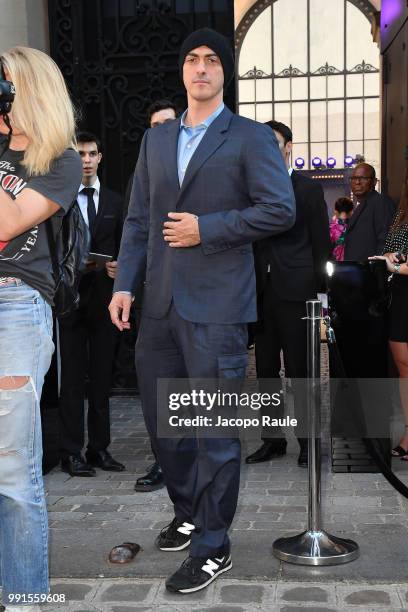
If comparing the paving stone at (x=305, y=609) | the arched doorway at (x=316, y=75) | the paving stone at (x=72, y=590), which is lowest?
the paving stone at (x=72, y=590)

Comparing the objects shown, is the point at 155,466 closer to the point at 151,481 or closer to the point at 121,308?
the point at 151,481

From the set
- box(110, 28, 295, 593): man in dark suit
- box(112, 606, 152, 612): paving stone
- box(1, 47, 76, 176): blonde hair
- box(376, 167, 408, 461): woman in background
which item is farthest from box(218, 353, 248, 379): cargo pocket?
box(376, 167, 408, 461): woman in background

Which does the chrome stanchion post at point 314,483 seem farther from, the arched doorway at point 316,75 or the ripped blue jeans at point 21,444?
the arched doorway at point 316,75

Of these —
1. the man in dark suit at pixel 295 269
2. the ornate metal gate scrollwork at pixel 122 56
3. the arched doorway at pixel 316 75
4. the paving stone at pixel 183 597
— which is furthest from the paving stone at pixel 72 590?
the arched doorway at pixel 316 75

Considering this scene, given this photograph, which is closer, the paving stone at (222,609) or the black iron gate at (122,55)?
the paving stone at (222,609)

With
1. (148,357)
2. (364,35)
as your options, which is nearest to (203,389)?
(148,357)

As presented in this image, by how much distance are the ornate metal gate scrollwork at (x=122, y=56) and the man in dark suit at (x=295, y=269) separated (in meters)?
2.43

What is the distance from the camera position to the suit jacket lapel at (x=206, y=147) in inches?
136

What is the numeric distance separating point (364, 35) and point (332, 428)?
31.9 metres

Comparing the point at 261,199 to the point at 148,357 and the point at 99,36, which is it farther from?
the point at 99,36

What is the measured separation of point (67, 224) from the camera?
3014 mm

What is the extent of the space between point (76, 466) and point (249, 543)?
1779 mm

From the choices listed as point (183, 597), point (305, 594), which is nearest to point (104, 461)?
point (183, 597)

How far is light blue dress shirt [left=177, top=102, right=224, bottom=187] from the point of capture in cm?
356
